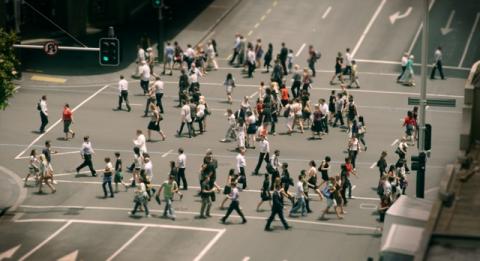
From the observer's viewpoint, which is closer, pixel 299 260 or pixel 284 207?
pixel 299 260

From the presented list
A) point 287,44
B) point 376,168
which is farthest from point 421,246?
point 287,44

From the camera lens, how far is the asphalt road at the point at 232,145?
53.6 m

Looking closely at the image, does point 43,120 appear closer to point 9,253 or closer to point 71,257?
point 9,253

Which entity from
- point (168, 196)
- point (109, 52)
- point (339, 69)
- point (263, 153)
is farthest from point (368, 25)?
point (168, 196)

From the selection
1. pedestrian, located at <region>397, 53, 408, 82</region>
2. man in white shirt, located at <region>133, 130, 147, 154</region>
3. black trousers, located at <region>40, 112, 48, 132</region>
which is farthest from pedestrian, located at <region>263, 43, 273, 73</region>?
man in white shirt, located at <region>133, 130, 147, 154</region>

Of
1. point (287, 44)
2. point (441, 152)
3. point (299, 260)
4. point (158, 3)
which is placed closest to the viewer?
point (299, 260)

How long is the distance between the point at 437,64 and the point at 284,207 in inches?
913

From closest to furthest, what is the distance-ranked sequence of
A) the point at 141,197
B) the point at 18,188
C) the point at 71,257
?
the point at 71,257
the point at 141,197
the point at 18,188

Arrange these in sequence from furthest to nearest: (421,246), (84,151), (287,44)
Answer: (287,44) < (84,151) < (421,246)

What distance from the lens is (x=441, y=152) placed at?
6606 centimetres

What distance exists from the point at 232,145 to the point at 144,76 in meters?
9.11

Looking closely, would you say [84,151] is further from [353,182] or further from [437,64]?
[437,64]

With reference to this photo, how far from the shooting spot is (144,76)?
73.6m

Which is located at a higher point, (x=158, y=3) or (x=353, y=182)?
(x=158, y=3)
